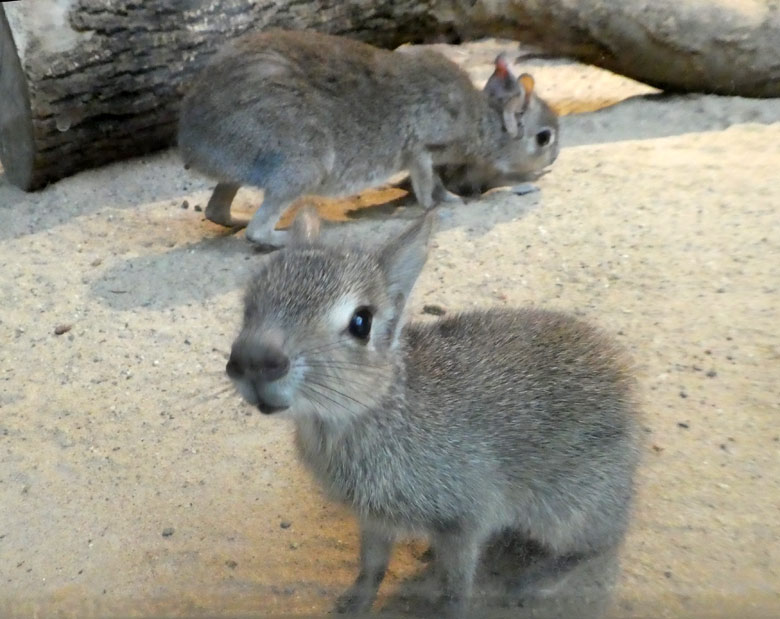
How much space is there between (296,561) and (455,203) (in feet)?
10.2

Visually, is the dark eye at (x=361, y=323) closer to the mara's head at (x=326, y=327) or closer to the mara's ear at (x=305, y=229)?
the mara's head at (x=326, y=327)

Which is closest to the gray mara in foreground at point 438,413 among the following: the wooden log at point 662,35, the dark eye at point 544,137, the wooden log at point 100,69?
the wooden log at point 100,69

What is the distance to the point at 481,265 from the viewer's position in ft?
12.0

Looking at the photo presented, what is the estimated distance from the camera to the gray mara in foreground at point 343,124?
4.14m

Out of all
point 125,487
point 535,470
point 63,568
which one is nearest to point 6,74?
point 125,487

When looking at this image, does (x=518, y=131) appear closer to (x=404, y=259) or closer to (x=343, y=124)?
(x=343, y=124)

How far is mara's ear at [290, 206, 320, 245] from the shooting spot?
2244mm

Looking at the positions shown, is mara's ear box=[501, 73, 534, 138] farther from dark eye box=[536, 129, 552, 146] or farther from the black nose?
the black nose

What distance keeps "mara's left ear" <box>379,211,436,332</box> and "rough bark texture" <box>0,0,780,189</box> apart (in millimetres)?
3203

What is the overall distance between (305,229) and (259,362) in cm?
70

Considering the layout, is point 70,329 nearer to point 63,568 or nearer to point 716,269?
point 63,568

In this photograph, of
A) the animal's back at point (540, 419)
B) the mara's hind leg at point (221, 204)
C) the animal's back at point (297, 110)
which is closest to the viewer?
the animal's back at point (540, 419)

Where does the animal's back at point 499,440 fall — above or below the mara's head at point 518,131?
above

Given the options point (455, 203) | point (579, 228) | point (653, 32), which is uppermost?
point (653, 32)
